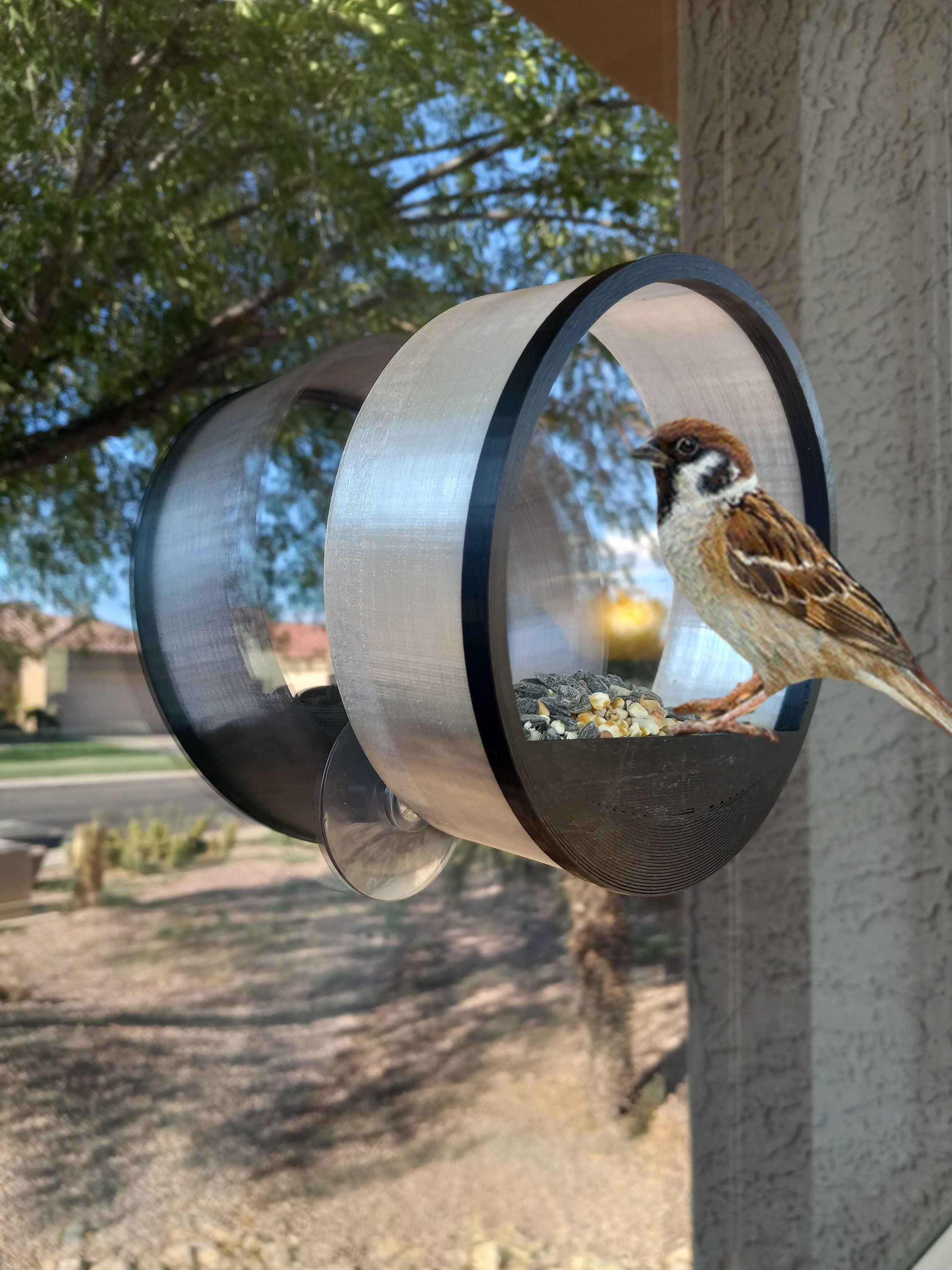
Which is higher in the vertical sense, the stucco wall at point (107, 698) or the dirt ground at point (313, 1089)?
the stucco wall at point (107, 698)

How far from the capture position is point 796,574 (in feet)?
1.94

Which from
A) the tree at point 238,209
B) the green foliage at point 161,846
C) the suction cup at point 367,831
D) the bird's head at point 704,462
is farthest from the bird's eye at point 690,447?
the green foliage at point 161,846

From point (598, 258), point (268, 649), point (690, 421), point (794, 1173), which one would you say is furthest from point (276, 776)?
point (794, 1173)

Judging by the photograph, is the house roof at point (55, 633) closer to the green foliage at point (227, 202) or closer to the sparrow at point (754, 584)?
the green foliage at point (227, 202)

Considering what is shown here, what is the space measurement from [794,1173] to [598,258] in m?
1.05

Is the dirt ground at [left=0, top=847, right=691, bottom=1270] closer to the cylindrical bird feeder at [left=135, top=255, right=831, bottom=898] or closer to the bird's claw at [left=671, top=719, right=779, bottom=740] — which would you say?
the cylindrical bird feeder at [left=135, top=255, right=831, bottom=898]

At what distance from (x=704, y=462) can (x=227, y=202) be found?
0.49m

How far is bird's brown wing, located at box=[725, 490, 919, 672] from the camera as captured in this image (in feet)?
1.93

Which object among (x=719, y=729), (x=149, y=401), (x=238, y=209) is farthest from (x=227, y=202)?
(x=719, y=729)

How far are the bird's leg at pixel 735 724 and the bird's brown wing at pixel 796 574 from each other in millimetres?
55

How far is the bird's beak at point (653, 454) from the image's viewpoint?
59 centimetres

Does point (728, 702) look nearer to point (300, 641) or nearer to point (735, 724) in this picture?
point (735, 724)

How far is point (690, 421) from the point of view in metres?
0.59

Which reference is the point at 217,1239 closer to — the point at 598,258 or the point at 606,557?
the point at 606,557
